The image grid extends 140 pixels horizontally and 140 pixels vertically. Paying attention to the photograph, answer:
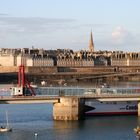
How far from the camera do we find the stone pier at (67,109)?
1929 inches

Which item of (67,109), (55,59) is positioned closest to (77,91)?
(67,109)

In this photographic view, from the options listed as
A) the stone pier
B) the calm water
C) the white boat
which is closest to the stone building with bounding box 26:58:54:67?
the calm water

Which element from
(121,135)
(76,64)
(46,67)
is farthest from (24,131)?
(76,64)

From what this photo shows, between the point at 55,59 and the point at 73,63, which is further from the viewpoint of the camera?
the point at 55,59

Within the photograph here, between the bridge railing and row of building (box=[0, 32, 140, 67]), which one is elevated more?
row of building (box=[0, 32, 140, 67])

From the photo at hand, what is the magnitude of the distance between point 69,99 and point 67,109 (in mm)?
743

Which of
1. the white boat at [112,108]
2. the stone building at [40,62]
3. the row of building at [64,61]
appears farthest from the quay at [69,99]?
the stone building at [40,62]

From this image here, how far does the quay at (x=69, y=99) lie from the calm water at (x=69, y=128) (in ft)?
2.81

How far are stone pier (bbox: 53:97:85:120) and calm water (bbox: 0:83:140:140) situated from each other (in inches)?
27.5

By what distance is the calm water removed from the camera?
41.7 m

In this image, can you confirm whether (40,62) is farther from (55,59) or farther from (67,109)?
(67,109)

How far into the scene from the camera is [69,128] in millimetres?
45344

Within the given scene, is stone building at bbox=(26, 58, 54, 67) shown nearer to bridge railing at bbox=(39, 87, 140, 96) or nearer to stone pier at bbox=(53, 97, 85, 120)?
bridge railing at bbox=(39, 87, 140, 96)

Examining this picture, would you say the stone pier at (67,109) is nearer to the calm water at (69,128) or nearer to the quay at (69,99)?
the quay at (69,99)
